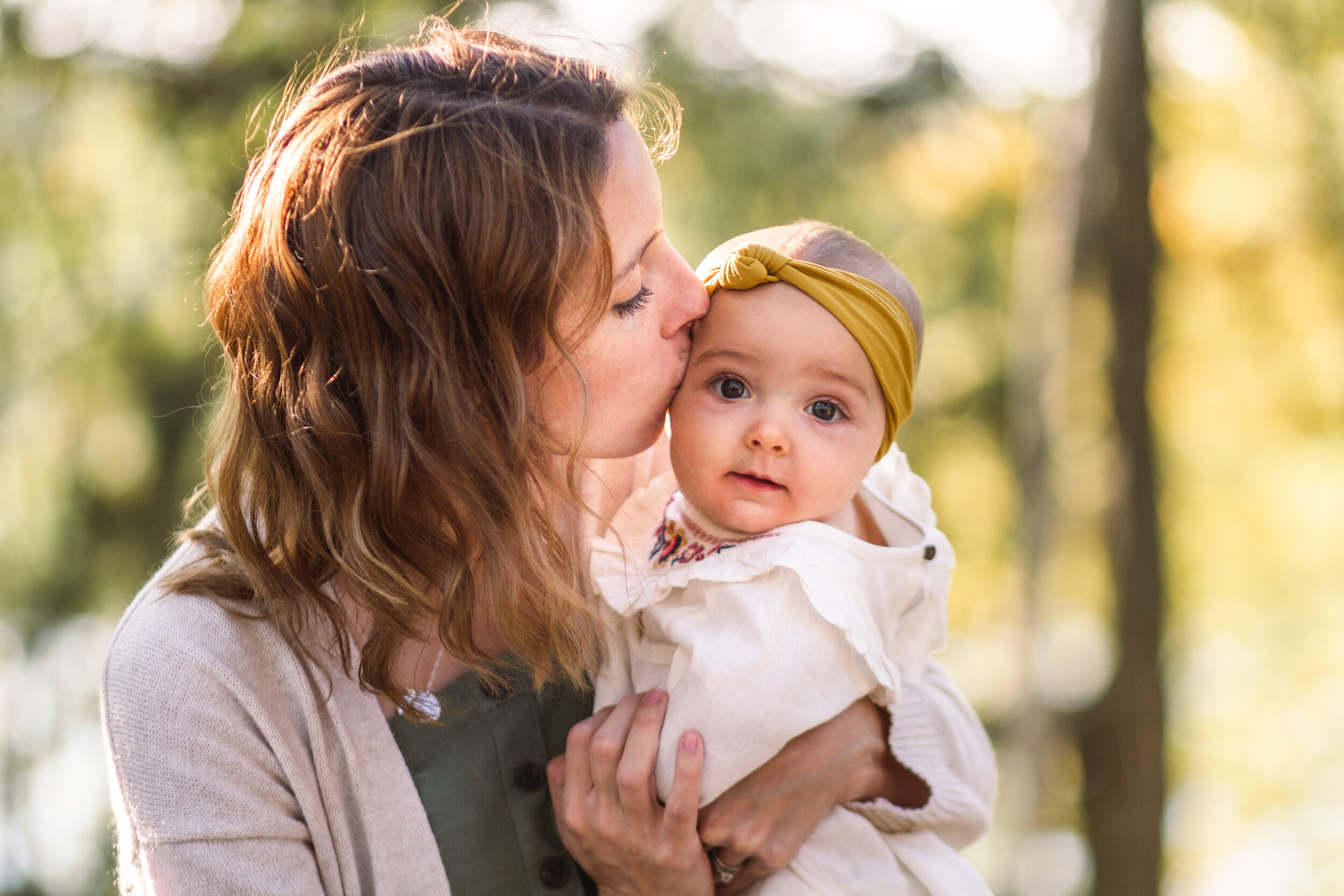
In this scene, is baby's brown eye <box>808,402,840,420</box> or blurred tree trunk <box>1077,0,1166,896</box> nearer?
baby's brown eye <box>808,402,840,420</box>

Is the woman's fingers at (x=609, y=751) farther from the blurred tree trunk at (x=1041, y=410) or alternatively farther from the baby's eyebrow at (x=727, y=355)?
the blurred tree trunk at (x=1041, y=410)

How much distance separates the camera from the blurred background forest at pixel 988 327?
201 inches

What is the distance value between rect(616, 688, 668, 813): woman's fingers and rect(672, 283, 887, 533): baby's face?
1.00ft

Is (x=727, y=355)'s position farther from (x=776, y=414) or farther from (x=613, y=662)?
(x=613, y=662)

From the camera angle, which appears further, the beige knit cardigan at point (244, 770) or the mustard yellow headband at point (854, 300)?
the mustard yellow headband at point (854, 300)

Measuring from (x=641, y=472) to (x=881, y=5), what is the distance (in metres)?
6.06

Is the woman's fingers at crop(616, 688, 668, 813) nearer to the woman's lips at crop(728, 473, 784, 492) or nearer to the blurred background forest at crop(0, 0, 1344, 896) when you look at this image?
the woman's lips at crop(728, 473, 784, 492)

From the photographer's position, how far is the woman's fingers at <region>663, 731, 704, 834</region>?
1.43 meters

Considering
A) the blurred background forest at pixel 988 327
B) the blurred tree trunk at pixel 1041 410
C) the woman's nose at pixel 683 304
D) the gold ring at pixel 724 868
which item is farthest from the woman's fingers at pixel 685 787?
the blurred tree trunk at pixel 1041 410

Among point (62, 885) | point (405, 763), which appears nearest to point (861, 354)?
point (405, 763)

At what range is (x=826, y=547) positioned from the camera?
4.94 feet

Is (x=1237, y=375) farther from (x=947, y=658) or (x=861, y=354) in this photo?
(x=861, y=354)

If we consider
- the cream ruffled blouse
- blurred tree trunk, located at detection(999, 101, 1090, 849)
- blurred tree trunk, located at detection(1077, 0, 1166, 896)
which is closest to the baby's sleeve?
the cream ruffled blouse

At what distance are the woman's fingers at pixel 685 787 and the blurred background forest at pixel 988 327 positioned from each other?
3.72 ft
